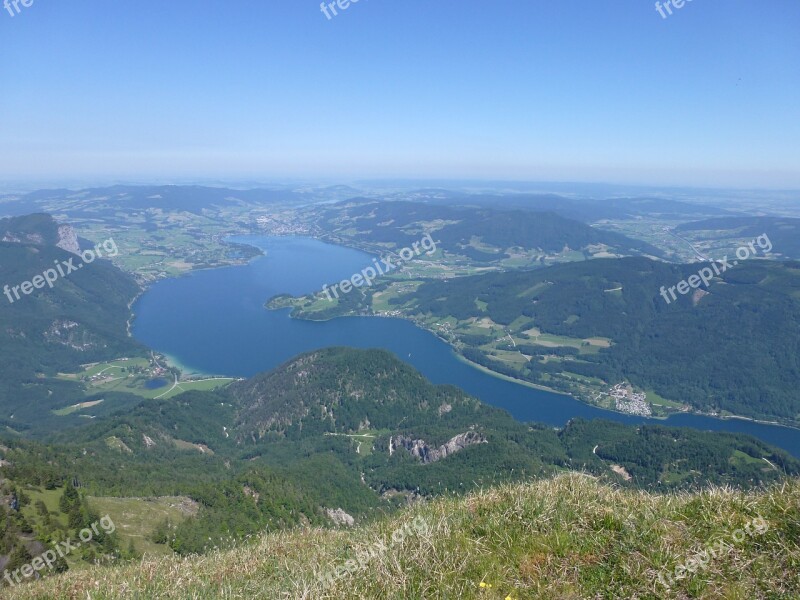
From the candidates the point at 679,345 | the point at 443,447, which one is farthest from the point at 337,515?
the point at 679,345

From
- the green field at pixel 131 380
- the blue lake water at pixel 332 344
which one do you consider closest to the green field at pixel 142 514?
the green field at pixel 131 380

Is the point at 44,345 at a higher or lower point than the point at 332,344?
lower

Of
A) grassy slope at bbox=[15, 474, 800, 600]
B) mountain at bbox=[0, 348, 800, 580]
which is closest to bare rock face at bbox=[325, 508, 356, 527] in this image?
mountain at bbox=[0, 348, 800, 580]

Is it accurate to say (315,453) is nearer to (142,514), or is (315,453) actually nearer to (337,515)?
(337,515)

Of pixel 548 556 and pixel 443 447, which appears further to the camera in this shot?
pixel 443 447

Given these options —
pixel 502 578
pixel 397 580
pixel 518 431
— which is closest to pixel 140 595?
pixel 397 580

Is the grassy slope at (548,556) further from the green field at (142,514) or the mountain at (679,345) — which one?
the mountain at (679,345)

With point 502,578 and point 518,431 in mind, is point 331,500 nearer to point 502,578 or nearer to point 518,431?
point 518,431
